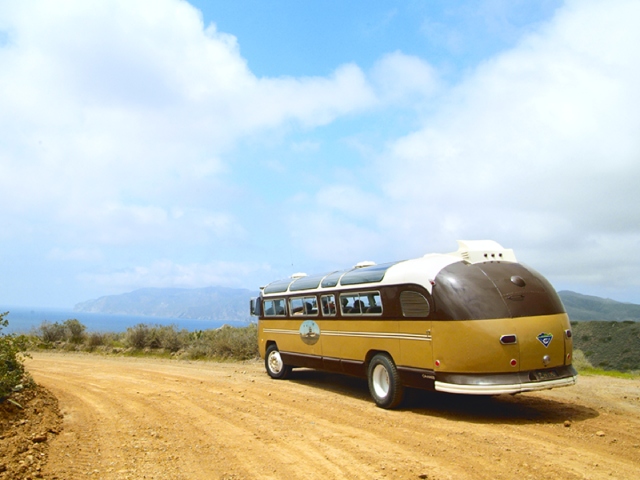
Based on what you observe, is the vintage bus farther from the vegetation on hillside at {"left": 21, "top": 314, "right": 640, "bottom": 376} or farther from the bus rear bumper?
the vegetation on hillside at {"left": 21, "top": 314, "right": 640, "bottom": 376}

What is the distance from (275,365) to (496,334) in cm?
849

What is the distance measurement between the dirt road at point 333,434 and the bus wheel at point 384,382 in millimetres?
326

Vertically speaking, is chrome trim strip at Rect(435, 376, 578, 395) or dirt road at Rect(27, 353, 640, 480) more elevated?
chrome trim strip at Rect(435, 376, 578, 395)

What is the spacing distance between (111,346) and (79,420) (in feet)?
66.0

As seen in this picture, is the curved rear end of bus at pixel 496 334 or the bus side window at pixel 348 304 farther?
the bus side window at pixel 348 304

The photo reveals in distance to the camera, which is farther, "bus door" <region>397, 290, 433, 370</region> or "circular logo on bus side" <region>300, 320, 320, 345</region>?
"circular logo on bus side" <region>300, 320, 320, 345</region>

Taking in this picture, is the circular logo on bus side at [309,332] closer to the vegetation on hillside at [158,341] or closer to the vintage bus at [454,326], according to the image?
the vintage bus at [454,326]

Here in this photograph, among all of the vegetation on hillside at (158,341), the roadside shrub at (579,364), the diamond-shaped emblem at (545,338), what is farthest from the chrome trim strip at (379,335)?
the roadside shrub at (579,364)

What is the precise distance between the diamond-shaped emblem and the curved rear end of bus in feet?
0.06

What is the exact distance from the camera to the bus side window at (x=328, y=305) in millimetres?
13297

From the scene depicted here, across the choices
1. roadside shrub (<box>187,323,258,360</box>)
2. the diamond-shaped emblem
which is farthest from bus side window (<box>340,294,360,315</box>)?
roadside shrub (<box>187,323,258,360</box>)

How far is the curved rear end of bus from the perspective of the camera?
369 inches

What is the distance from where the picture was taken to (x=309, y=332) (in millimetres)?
14375

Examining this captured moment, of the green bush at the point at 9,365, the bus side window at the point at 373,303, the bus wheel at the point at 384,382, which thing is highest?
the bus side window at the point at 373,303
